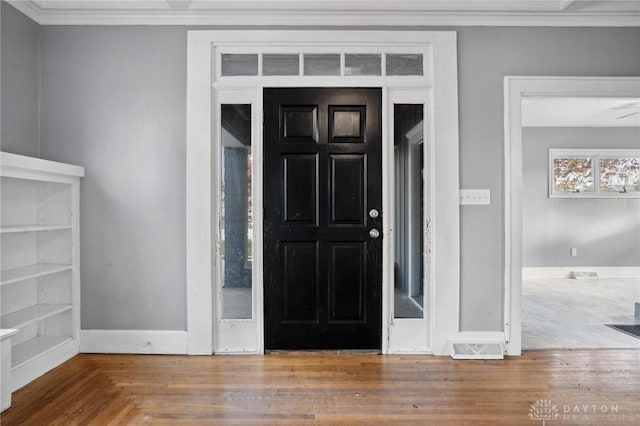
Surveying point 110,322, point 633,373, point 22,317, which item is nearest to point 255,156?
point 110,322

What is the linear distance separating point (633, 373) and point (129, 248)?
12.1ft

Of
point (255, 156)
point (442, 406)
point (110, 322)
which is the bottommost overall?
point (442, 406)

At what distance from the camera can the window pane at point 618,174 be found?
20.7ft

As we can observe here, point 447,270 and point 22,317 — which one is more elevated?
point 447,270

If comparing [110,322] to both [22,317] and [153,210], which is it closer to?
[22,317]

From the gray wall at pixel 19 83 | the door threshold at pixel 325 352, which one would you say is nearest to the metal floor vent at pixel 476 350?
the door threshold at pixel 325 352

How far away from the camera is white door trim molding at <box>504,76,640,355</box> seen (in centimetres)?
279

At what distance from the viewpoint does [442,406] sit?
2074mm

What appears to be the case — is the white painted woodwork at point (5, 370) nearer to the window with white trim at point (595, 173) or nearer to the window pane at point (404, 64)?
the window pane at point (404, 64)

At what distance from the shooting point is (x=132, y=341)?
2834 millimetres

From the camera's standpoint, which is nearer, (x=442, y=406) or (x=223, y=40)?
(x=442, y=406)

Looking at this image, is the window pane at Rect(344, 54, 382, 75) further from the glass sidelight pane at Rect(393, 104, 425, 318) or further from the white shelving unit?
the white shelving unit

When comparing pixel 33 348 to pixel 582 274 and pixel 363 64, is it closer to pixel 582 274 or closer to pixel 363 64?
pixel 363 64

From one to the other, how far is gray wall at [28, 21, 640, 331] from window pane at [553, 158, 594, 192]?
12.6 ft
